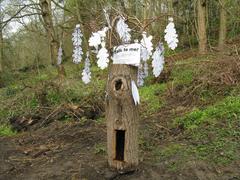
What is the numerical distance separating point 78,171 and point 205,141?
1.81m

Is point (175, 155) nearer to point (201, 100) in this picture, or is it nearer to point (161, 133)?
point (161, 133)

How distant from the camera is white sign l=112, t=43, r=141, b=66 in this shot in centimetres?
432

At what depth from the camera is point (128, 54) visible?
174 inches

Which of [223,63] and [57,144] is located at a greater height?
[223,63]

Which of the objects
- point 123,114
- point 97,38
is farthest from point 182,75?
point 97,38

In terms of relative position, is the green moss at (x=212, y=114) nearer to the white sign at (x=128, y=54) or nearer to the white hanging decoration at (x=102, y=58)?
the white sign at (x=128, y=54)

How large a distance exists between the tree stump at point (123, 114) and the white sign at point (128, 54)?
11cm

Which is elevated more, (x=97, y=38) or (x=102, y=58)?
(x=97, y=38)

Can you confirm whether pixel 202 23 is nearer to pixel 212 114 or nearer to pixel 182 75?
pixel 182 75

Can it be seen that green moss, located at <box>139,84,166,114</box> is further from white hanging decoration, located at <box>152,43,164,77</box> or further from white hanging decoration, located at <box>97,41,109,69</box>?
white hanging decoration, located at <box>97,41,109,69</box>

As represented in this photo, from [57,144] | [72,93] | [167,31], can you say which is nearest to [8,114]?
[72,93]

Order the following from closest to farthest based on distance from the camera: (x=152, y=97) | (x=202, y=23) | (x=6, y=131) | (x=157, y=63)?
(x=157, y=63)
(x=6, y=131)
(x=152, y=97)
(x=202, y=23)

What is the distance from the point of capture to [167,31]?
4336mm

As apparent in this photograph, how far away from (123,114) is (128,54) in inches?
28.5
